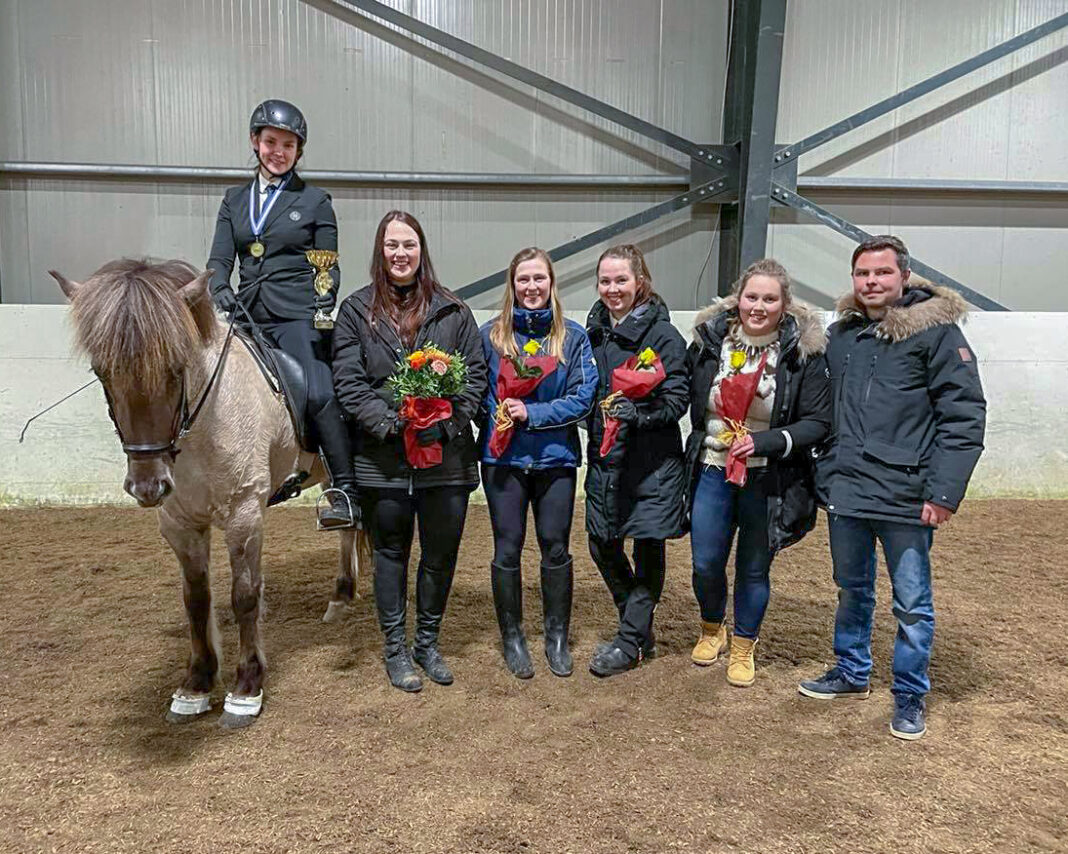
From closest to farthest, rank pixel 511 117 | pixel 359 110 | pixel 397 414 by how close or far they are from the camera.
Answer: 1. pixel 397 414
2. pixel 359 110
3. pixel 511 117

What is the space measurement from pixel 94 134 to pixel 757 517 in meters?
7.22

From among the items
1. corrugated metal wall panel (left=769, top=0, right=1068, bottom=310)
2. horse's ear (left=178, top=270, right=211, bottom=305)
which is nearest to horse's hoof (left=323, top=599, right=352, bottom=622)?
horse's ear (left=178, top=270, right=211, bottom=305)

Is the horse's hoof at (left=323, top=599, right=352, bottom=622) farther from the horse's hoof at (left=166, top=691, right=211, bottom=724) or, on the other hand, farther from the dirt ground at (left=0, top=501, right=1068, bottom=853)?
the horse's hoof at (left=166, top=691, right=211, bottom=724)

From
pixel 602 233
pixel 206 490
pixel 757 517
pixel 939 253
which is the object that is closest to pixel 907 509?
pixel 757 517

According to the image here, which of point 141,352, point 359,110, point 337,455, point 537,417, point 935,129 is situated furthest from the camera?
point 935,129

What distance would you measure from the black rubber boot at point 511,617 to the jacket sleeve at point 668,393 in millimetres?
822

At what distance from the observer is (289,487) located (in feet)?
10.8

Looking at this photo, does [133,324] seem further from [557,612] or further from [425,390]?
[557,612]

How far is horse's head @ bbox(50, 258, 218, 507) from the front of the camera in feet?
7.07

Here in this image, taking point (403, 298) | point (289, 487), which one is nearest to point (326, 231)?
point (403, 298)

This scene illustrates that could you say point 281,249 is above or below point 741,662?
above

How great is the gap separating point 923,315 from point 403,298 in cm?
182

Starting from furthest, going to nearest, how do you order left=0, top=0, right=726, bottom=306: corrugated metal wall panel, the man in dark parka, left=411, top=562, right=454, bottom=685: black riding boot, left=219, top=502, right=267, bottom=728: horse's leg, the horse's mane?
left=0, top=0, right=726, bottom=306: corrugated metal wall panel
left=411, top=562, right=454, bottom=685: black riding boot
left=219, top=502, right=267, bottom=728: horse's leg
the man in dark parka
the horse's mane

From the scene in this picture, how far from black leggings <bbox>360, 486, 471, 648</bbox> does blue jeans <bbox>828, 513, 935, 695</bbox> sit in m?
1.42
